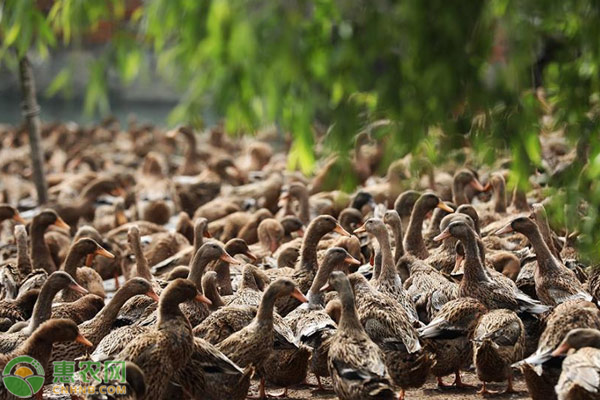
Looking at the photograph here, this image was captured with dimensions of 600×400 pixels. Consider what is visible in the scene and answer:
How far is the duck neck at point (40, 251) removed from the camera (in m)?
11.7

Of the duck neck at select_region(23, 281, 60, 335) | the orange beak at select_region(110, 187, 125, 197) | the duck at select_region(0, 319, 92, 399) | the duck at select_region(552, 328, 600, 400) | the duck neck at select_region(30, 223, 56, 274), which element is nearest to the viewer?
the duck at select_region(552, 328, 600, 400)

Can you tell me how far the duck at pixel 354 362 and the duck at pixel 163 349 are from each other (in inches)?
39.2

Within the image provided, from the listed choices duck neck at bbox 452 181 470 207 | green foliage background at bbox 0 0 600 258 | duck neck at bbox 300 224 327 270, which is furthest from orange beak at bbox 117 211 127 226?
green foliage background at bbox 0 0 600 258

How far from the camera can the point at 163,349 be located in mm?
7074

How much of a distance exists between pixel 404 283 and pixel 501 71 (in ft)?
16.2

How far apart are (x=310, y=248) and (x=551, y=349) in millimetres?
3352

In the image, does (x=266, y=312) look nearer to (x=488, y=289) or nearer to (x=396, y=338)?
(x=396, y=338)

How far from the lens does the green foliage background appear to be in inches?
185

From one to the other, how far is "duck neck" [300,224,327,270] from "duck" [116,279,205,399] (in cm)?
256

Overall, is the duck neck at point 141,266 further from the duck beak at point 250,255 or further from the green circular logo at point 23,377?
the green circular logo at point 23,377

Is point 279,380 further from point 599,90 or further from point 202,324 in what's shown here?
point 599,90

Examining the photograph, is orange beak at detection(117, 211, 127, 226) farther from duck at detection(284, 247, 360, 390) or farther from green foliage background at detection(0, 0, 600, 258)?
green foliage background at detection(0, 0, 600, 258)

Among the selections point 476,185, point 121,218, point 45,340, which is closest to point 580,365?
point 45,340

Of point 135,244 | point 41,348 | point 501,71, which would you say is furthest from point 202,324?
point 501,71
